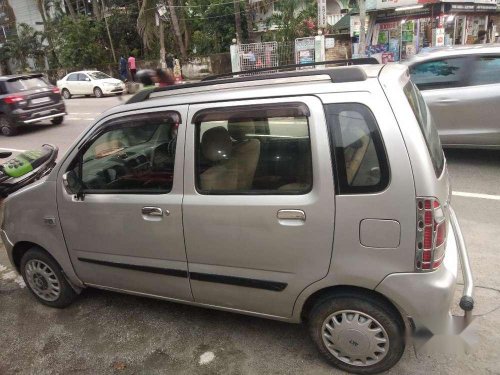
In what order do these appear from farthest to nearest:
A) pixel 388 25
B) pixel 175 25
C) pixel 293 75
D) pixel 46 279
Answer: pixel 175 25 < pixel 388 25 < pixel 46 279 < pixel 293 75

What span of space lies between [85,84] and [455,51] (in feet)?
63.4

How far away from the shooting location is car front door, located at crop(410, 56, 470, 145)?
5793 millimetres

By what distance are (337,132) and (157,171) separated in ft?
3.88

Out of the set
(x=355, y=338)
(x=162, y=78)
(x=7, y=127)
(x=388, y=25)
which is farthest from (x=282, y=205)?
(x=388, y=25)

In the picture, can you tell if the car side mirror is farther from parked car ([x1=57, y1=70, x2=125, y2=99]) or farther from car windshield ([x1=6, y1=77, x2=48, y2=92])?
parked car ([x1=57, y1=70, x2=125, y2=99])

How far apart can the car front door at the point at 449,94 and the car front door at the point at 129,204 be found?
450 centimetres

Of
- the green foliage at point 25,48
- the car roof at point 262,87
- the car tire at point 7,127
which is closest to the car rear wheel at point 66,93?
the car tire at point 7,127

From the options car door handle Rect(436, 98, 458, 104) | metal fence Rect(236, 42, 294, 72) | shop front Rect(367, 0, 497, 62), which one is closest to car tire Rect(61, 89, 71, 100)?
metal fence Rect(236, 42, 294, 72)

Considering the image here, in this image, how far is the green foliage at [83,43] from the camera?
28.1 m

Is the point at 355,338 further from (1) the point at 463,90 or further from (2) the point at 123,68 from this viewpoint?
(2) the point at 123,68

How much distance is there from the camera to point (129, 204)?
279 cm

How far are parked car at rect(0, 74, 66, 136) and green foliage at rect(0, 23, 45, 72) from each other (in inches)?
999

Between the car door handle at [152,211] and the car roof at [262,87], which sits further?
the car door handle at [152,211]

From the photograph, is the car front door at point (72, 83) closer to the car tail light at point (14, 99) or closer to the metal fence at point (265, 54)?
the metal fence at point (265, 54)
